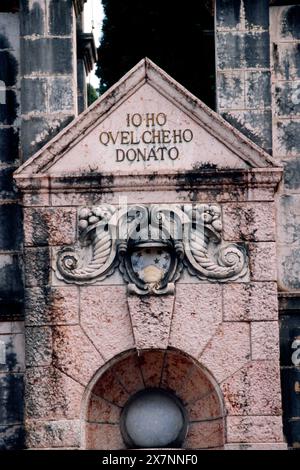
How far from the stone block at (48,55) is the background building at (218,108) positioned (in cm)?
1

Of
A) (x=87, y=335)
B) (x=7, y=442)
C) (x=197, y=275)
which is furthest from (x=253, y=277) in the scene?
(x=7, y=442)

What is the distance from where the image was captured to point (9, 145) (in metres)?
21.0

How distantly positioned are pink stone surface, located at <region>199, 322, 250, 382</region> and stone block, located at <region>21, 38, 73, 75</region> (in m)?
3.63

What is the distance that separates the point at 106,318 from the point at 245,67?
135 inches

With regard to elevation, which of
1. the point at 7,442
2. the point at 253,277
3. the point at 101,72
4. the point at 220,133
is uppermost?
the point at 101,72

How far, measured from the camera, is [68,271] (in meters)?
20.1

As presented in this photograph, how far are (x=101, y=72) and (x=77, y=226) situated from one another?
12660mm

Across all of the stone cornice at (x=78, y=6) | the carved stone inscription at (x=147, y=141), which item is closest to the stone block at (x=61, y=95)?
the carved stone inscription at (x=147, y=141)

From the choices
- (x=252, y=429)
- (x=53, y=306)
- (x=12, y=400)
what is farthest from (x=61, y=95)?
(x=252, y=429)

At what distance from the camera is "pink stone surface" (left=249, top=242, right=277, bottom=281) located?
20.1 meters

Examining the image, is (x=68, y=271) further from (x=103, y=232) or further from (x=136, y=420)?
(x=136, y=420)

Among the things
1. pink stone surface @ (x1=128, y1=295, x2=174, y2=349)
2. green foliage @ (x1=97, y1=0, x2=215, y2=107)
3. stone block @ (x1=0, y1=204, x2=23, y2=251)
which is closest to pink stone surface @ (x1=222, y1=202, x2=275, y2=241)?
pink stone surface @ (x1=128, y1=295, x2=174, y2=349)

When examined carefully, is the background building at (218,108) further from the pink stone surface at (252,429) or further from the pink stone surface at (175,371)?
the pink stone surface at (175,371)

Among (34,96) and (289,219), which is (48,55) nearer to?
(34,96)
